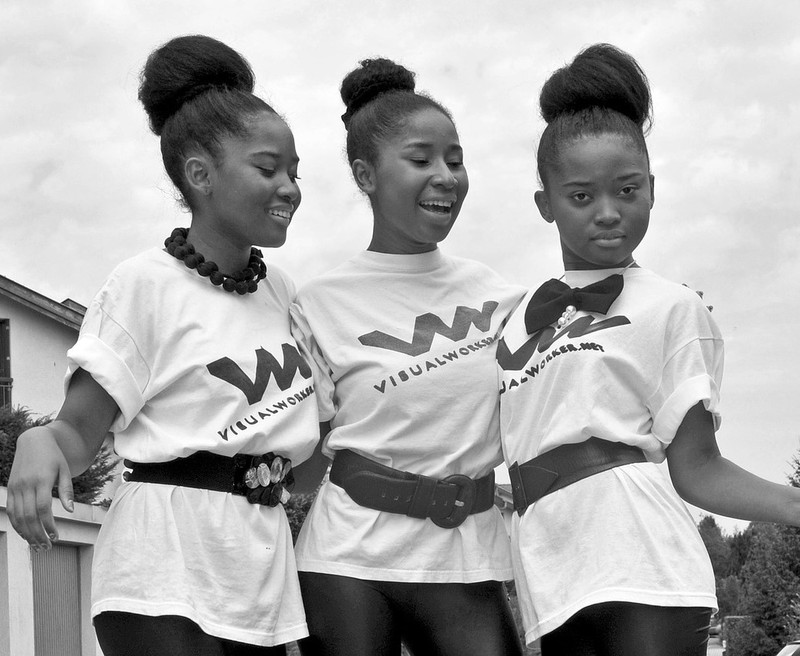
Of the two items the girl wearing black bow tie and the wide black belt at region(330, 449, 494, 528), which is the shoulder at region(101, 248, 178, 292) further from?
the girl wearing black bow tie

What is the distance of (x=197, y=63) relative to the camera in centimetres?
376

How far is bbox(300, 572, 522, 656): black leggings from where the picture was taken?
11.2 feet

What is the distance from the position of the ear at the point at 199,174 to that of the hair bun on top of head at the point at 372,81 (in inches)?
25.5

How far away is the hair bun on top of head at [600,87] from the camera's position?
3594mm

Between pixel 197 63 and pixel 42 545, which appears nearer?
pixel 42 545

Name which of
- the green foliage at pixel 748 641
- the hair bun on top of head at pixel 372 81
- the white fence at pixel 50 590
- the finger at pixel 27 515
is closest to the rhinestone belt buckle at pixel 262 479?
the finger at pixel 27 515

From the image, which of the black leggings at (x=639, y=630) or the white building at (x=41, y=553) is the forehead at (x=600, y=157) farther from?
the white building at (x=41, y=553)

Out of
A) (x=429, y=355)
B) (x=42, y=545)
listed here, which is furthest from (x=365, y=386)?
(x=42, y=545)

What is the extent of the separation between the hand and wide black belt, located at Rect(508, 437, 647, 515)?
120 cm

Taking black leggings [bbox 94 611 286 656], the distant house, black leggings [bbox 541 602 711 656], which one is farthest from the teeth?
the distant house

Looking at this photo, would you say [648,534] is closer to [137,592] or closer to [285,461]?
[285,461]

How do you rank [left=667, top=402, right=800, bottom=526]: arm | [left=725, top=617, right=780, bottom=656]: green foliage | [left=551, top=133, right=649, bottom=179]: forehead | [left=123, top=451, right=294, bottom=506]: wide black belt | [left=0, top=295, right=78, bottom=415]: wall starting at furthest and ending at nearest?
[left=725, top=617, right=780, bottom=656]: green foliage, [left=0, top=295, right=78, bottom=415]: wall, [left=551, top=133, right=649, bottom=179]: forehead, [left=123, top=451, right=294, bottom=506]: wide black belt, [left=667, top=402, right=800, bottom=526]: arm

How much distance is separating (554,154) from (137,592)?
5.38 ft

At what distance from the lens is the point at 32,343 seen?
2570 centimetres
